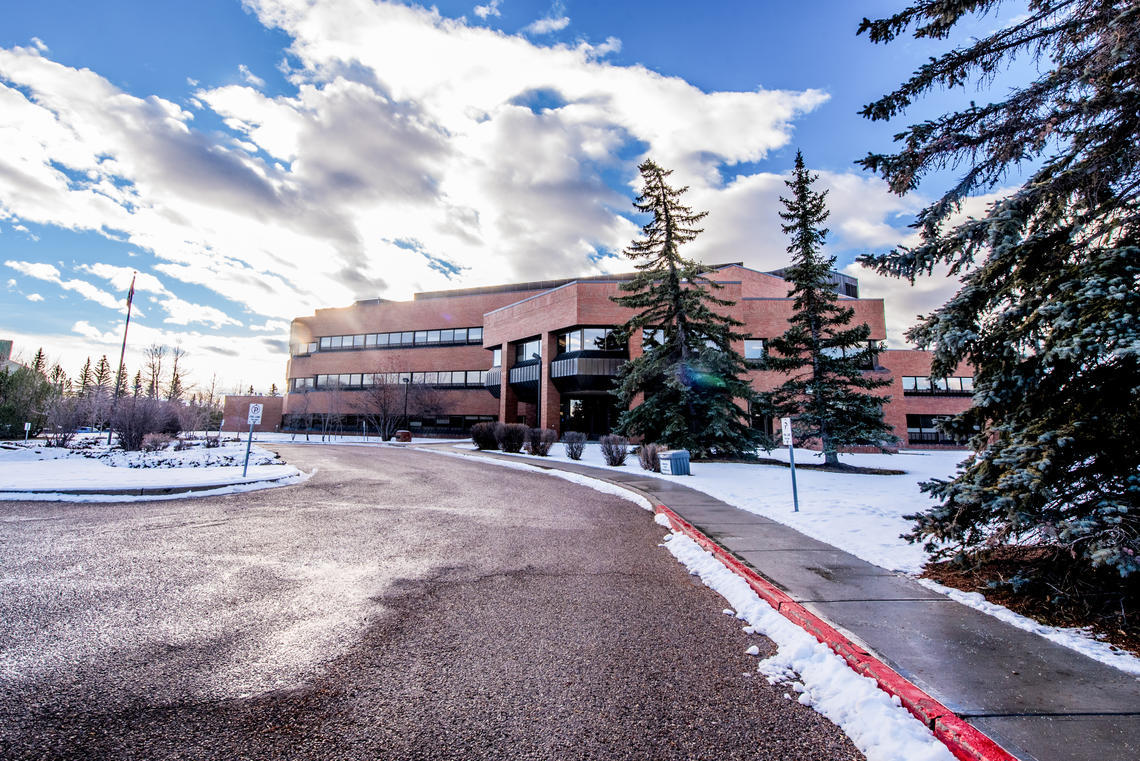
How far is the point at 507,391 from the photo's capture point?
136 feet

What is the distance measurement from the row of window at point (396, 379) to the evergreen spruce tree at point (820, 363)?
112 ft

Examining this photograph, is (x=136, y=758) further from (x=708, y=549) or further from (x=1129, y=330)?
(x=1129, y=330)

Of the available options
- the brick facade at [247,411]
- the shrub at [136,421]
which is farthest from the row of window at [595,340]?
the brick facade at [247,411]

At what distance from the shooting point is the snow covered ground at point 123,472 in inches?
424

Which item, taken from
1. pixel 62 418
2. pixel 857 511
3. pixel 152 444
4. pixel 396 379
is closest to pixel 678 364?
pixel 857 511

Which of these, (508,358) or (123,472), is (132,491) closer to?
(123,472)

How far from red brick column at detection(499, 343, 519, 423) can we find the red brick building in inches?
3.6

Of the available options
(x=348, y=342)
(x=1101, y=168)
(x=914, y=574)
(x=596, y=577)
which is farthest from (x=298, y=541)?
(x=348, y=342)

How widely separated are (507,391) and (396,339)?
20.6 metres

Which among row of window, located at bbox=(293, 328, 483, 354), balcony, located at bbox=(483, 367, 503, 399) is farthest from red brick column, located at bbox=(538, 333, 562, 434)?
row of window, located at bbox=(293, 328, 483, 354)

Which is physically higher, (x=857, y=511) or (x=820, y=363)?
(x=820, y=363)

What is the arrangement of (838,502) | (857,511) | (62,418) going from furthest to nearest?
(62,418) → (838,502) → (857,511)

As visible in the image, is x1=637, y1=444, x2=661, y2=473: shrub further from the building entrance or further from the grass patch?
the building entrance

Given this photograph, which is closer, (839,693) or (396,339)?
(839,693)
